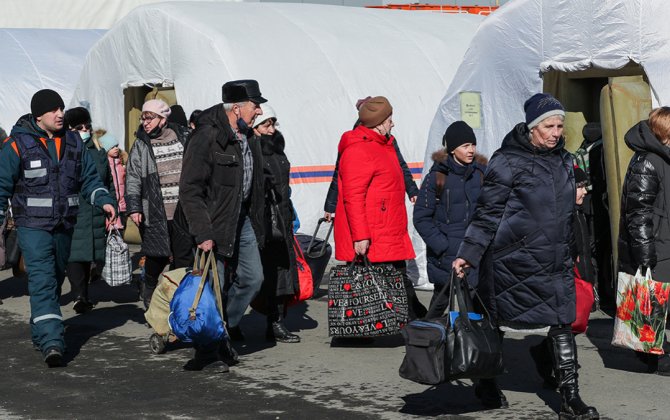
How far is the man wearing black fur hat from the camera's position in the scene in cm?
792

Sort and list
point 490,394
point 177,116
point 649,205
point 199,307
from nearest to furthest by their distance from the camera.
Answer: point 490,394 < point 649,205 < point 199,307 < point 177,116

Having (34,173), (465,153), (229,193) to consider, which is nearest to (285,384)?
(229,193)

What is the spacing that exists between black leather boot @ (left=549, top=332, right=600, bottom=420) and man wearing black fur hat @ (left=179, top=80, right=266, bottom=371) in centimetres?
231

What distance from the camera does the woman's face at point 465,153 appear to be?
8.46 meters

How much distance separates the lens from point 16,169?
8406 mm

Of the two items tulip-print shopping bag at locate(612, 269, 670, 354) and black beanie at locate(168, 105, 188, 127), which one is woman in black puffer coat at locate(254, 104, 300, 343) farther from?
tulip-print shopping bag at locate(612, 269, 670, 354)

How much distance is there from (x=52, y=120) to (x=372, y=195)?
2.18 meters

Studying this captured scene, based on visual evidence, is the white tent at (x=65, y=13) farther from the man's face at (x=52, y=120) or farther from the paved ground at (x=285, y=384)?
the man's face at (x=52, y=120)

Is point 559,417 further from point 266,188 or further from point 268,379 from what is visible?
point 266,188

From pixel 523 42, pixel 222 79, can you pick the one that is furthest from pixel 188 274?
pixel 222 79

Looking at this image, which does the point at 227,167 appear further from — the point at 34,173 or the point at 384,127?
the point at 34,173

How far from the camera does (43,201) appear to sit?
27.6 feet

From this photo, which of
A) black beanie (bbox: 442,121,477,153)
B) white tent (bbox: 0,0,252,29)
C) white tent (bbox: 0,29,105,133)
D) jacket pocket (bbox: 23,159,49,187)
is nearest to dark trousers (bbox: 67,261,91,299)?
jacket pocket (bbox: 23,159,49,187)

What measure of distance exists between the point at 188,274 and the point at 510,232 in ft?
7.59
